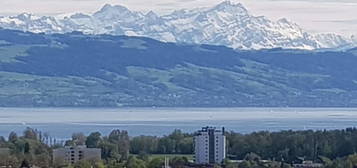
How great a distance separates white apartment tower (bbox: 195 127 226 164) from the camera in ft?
212

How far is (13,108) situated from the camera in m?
191

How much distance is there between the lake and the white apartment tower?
3811cm

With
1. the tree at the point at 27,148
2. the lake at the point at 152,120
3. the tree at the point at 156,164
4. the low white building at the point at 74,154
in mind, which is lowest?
the tree at the point at 156,164

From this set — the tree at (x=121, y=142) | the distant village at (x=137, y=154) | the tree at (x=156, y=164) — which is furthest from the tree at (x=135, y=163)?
the tree at (x=121, y=142)

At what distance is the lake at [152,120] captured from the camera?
120250mm

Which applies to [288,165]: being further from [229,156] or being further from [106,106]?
[106,106]

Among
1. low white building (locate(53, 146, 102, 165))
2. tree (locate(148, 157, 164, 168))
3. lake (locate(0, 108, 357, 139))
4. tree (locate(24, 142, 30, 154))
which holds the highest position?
lake (locate(0, 108, 357, 139))

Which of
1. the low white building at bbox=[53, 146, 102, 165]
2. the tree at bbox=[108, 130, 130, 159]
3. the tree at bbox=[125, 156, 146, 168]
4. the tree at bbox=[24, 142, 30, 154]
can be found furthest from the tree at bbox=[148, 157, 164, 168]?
the tree at bbox=[24, 142, 30, 154]

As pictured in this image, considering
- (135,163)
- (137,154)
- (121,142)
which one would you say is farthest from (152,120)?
(135,163)

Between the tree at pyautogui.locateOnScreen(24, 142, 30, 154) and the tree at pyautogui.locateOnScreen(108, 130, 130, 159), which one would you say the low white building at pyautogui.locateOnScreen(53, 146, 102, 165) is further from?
the tree at pyautogui.locateOnScreen(24, 142, 30, 154)

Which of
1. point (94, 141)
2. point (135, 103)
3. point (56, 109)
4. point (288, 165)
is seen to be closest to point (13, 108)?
point (56, 109)

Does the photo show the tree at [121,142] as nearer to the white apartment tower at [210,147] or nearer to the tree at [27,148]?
the white apartment tower at [210,147]

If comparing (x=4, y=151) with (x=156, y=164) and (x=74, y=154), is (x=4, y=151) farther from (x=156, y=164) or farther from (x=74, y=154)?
(x=156, y=164)

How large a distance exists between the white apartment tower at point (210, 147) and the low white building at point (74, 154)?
17.6 feet
